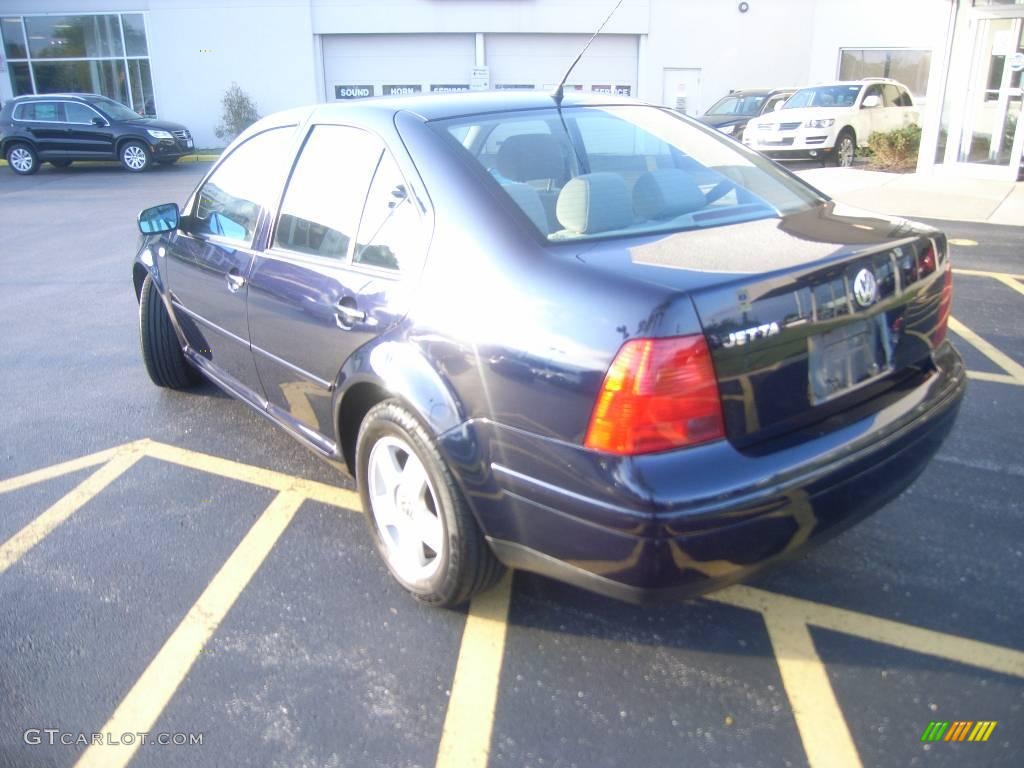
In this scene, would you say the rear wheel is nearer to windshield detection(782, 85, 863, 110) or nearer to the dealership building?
the dealership building

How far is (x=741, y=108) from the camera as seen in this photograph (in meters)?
19.5

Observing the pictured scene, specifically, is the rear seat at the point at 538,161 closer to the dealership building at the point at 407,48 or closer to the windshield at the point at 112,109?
the windshield at the point at 112,109

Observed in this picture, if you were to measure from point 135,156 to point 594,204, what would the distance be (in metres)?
19.1

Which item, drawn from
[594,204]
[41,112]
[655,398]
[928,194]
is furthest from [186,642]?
[41,112]

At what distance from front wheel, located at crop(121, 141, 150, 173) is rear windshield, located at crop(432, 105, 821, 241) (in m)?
18.2

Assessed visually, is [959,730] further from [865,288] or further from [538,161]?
[538,161]

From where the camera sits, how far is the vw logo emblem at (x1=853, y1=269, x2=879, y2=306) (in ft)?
7.91

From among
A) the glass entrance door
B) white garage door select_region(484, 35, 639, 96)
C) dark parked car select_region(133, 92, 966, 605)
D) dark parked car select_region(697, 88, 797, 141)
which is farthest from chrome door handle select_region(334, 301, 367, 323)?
white garage door select_region(484, 35, 639, 96)

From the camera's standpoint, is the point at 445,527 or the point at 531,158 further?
the point at 531,158

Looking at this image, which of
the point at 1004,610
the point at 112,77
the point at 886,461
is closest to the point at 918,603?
the point at 1004,610

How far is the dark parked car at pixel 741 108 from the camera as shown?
18656 millimetres

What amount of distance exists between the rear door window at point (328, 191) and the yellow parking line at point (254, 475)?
110 centimetres

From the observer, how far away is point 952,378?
2.83 m

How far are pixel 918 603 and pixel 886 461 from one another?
678 mm
